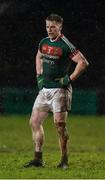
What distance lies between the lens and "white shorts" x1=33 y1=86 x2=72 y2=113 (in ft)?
32.6

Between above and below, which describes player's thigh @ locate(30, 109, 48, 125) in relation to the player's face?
below

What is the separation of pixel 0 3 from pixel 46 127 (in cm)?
1034

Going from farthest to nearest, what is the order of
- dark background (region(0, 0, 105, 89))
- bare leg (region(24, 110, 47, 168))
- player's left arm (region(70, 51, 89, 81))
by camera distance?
dark background (region(0, 0, 105, 89)), bare leg (region(24, 110, 47, 168)), player's left arm (region(70, 51, 89, 81))

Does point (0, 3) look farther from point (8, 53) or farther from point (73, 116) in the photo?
point (73, 116)

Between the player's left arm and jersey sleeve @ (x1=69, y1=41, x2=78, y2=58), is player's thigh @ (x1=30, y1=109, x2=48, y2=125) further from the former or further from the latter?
jersey sleeve @ (x1=69, y1=41, x2=78, y2=58)

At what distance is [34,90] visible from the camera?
30094 millimetres

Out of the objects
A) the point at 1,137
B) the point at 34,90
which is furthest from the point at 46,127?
the point at 34,90

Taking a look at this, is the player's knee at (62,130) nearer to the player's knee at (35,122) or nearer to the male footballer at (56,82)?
the male footballer at (56,82)

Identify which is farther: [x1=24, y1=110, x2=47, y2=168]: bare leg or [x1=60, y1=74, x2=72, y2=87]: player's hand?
[x1=24, y1=110, x2=47, y2=168]: bare leg

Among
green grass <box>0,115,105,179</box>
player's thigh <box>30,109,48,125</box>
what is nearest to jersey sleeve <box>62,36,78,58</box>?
player's thigh <box>30,109,48,125</box>

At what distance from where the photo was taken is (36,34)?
3234 cm

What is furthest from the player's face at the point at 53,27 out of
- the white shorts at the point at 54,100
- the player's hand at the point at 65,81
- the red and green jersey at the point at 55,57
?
the white shorts at the point at 54,100

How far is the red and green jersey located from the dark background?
20860 mm

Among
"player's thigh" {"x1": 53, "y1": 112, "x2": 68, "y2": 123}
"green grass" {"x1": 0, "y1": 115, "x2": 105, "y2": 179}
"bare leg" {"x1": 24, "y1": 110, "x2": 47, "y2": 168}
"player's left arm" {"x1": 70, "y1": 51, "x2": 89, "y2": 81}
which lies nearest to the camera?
"green grass" {"x1": 0, "y1": 115, "x2": 105, "y2": 179}
